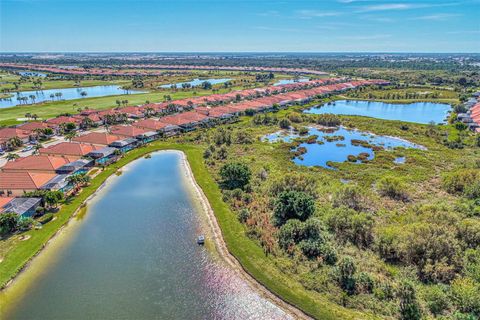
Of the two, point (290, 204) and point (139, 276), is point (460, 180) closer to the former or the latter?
point (290, 204)

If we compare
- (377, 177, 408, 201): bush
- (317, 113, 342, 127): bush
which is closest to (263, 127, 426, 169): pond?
(317, 113, 342, 127): bush

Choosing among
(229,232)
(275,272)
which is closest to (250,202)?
(229,232)

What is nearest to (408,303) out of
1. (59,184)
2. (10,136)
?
(59,184)

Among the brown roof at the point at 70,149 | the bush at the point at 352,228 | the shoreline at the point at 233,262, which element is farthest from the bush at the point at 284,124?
the bush at the point at 352,228

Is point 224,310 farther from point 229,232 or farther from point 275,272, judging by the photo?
point 229,232

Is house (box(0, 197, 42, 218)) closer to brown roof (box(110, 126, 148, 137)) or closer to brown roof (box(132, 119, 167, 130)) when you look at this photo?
brown roof (box(110, 126, 148, 137))

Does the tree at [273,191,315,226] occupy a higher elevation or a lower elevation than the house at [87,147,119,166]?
higher

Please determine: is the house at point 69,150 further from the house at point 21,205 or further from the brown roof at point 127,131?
the house at point 21,205
